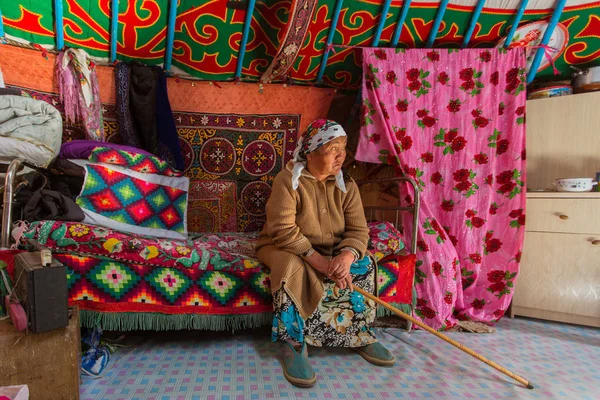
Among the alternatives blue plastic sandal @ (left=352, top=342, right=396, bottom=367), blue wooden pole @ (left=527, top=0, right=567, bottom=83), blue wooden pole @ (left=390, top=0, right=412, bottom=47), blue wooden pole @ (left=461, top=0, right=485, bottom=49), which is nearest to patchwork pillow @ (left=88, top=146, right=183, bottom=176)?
blue plastic sandal @ (left=352, top=342, right=396, bottom=367)

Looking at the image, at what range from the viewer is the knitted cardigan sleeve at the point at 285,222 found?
5.33 ft

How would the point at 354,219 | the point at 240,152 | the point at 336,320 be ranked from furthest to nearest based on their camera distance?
1. the point at 240,152
2. the point at 354,219
3. the point at 336,320

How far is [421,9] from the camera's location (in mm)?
2385

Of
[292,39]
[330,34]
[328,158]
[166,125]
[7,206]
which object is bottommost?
[7,206]

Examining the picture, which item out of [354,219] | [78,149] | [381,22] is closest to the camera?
[354,219]

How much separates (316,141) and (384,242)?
687 millimetres

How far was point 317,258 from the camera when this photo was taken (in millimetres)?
1624

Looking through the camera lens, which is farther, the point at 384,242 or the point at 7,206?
the point at 384,242

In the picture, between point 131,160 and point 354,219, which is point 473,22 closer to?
point 354,219

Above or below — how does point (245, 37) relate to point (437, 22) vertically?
below

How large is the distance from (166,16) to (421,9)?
1742 mm

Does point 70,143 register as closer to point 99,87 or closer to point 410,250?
point 99,87

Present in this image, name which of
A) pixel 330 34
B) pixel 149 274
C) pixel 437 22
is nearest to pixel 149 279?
pixel 149 274

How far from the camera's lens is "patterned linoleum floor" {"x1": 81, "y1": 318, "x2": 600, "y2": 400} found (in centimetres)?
139
